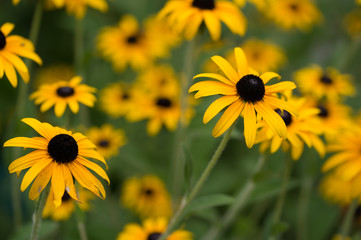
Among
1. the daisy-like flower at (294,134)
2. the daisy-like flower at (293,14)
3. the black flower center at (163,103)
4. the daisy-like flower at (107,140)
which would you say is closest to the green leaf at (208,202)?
the daisy-like flower at (294,134)

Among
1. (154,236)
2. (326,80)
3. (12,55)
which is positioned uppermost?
(12,55)

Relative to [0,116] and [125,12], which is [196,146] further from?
[125,12]

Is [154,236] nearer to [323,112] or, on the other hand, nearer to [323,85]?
[323,112]

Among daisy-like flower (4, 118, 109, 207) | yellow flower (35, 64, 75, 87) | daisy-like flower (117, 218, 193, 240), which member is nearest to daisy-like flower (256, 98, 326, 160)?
daisy-like flower (117, 218, 193, 240)

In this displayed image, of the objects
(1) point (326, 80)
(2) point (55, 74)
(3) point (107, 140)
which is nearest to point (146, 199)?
(3) point (107, 140)

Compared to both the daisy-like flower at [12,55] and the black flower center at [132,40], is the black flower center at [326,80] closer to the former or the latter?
the black flower center at [132,40]

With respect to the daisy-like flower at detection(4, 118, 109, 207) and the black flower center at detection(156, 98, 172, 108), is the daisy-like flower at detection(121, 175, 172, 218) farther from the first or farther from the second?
the daisy-like flower at detection(4, 118, 109, 207)
